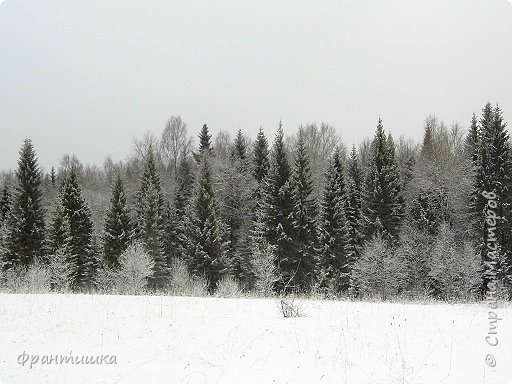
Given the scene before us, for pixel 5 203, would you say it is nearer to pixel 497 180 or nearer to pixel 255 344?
pixel 255 344

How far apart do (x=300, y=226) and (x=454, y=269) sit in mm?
12545

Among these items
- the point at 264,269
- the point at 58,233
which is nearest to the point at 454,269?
the point at 264,269

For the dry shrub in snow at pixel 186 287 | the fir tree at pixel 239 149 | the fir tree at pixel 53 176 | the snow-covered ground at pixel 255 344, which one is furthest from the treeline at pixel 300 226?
the fir tree at pixel 53 176

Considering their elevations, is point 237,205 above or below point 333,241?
above

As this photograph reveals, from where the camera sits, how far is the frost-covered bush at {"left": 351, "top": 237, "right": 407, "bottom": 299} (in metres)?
30.0

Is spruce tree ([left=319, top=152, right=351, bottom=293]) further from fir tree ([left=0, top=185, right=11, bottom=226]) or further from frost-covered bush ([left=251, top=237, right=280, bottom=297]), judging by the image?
fir tree ([left=0, top=185, right=11, bottom=226])

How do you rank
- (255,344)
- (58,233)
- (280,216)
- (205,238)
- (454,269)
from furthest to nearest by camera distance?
1. (58,233)
2. (280,216)
3. (205,238)
4. (454,269)
5. (255,344)

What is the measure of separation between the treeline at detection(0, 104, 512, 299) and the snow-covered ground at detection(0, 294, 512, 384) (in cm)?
1864

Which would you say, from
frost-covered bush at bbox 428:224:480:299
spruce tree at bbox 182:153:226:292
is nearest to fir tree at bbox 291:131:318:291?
spruce tree at bbox 182:153:226:292

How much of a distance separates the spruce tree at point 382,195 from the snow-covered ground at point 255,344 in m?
26.1

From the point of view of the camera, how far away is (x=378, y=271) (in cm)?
3012

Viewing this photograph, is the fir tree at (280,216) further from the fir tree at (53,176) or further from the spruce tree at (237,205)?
the fir tree at (53,176)

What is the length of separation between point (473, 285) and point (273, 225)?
1605 cm

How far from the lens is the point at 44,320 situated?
962 cm
